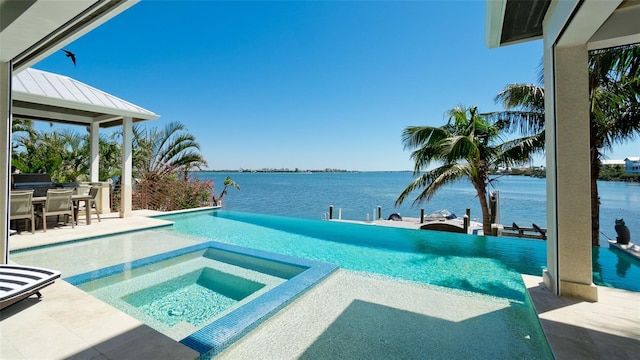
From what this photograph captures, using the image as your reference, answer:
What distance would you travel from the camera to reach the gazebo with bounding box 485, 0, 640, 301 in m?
3.31

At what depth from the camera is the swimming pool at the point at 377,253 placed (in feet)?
14.6

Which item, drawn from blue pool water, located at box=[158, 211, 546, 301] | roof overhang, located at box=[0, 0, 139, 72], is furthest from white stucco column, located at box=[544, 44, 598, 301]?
roof overhang, located at box=[0, 0, 139, 72]

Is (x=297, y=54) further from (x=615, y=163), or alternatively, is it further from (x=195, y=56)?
(x=615, y=163)

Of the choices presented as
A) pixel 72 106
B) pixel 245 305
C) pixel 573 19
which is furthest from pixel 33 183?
pixel 573 19

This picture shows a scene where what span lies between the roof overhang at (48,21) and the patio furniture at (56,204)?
442 cm

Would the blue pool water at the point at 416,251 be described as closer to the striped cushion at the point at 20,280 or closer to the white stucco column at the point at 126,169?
the white stucco column at the point at 126,169

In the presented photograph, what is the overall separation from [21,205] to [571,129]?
10661 millimetres

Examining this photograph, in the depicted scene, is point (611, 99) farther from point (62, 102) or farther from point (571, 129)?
point (62, 102)

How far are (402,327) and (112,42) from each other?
17.0 metres

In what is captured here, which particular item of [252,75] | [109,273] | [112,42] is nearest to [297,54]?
[252,75]

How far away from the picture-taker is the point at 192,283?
5.23 metres

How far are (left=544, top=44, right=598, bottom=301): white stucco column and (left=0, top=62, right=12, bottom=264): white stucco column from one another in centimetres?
777

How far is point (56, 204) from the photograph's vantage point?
6.98 metres

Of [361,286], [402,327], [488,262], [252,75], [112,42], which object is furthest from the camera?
[252,75]
